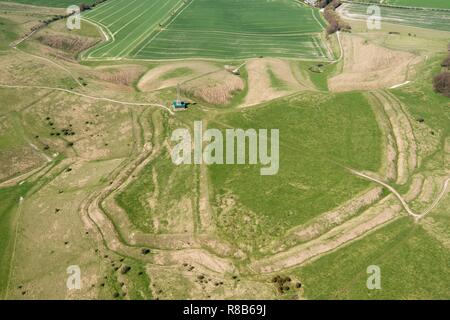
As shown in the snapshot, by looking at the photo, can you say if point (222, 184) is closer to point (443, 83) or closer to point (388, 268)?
point (388, 268)

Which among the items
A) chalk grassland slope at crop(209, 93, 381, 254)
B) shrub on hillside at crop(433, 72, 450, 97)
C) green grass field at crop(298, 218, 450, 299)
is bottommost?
green grass field at crop(298, 218, 450, 299)

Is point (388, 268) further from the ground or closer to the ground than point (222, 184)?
closer to the ground

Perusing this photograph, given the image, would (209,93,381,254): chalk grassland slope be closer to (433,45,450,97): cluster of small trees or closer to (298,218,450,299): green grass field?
(298,218,450,299): green grass field

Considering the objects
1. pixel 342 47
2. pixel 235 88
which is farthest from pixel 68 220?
pixel 342 47

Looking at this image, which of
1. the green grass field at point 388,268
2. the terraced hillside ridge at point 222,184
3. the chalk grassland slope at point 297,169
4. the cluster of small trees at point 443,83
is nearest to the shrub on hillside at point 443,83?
the cluster of small trees at point 443,83

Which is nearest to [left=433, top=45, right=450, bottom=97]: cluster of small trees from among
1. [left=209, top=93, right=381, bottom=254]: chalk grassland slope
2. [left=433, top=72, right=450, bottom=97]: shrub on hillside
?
[left=433, top=72, right=450, bottom=97]: shrub on hillside

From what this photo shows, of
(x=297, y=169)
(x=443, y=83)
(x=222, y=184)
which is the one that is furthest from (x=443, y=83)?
(x=222, y=184)

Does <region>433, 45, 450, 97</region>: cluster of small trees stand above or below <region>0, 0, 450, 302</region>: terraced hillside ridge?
above

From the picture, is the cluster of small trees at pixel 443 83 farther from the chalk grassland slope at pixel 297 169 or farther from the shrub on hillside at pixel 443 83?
the chalk grassland slope at pixel 297 169
